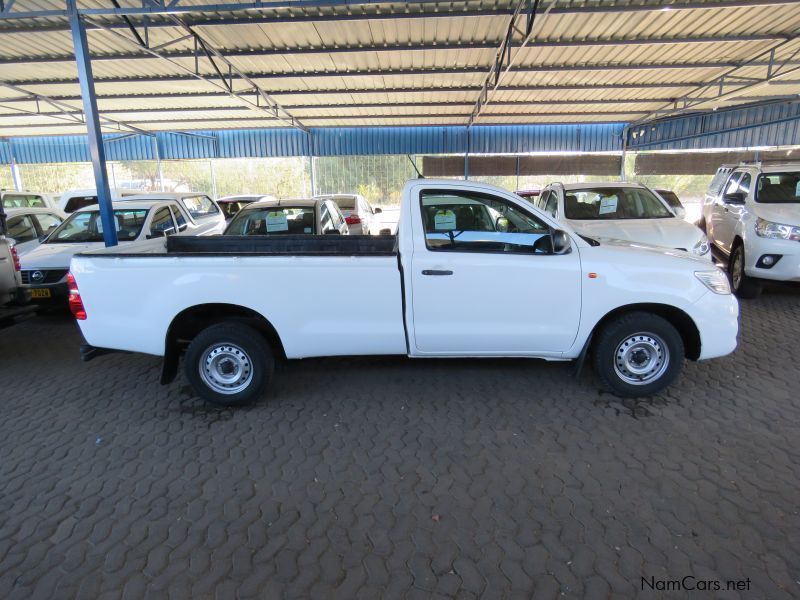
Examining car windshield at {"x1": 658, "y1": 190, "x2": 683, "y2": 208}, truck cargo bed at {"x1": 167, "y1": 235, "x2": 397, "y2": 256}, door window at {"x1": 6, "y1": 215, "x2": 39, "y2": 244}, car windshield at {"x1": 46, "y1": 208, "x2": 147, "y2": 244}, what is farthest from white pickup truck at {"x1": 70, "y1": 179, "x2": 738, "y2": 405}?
car windshield at {"x1": 658, "y1": 190, "x2": 683, "y2": 208}

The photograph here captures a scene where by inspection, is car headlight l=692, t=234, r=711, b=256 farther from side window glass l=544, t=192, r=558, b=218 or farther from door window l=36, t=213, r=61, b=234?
door window l=36, t=213, r=61, b=234

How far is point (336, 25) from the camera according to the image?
30.2 ft

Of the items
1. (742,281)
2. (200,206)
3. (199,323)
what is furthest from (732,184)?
(200,206)

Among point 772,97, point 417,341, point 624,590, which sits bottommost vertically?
point 624,590

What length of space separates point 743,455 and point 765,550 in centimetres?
105

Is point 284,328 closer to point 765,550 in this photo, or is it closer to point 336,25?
point 765,550

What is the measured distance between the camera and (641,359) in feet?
14.2

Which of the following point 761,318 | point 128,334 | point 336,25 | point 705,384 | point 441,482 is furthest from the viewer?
point 336,25

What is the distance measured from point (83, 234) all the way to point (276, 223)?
3.31 meters

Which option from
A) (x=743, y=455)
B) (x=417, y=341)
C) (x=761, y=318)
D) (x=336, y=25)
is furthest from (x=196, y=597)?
(x=336, y=25)

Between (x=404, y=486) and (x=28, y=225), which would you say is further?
(x=28, y=225)

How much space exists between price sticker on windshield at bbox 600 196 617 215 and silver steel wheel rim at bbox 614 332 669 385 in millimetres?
4104

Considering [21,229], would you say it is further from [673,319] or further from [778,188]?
[778,188]

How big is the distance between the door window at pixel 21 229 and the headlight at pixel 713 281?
10658 millimetres
